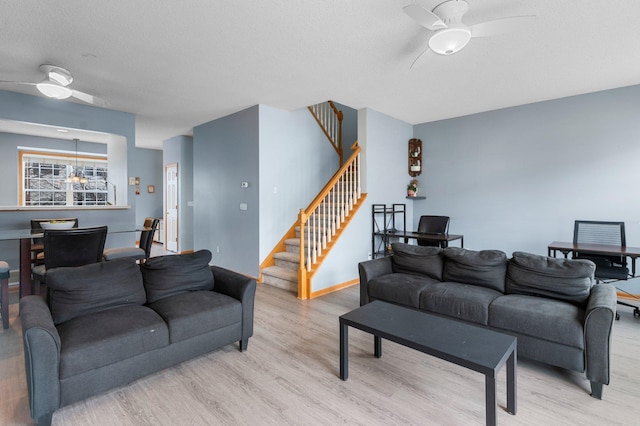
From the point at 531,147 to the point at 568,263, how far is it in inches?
120

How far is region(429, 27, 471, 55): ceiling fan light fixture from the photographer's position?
2.40 m

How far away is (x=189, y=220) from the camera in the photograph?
746cm

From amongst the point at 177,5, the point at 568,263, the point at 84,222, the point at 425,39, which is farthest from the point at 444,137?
the point at 84,222

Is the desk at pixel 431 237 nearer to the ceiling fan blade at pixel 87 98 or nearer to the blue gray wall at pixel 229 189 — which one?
the blue gray wall at pixel 229 189

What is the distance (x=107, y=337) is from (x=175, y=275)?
0.84 meters

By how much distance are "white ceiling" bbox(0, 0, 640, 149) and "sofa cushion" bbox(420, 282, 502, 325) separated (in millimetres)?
2354

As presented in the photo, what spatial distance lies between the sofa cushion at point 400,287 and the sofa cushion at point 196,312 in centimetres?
147

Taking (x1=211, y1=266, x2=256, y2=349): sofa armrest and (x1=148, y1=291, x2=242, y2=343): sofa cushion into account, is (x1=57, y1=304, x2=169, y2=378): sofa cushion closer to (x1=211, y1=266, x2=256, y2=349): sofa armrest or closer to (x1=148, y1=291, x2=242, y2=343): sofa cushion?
(x1=148, y1=291, x2=242, y2=343): sofa cushion

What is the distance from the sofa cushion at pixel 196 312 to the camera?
235 cm

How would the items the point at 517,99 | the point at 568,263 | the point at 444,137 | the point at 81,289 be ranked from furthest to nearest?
1. the point at 444,137
2. the point at 517,99
3. the point at 568,263
4. the point at 81,289

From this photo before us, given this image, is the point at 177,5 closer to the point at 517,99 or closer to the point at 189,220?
the point at 517,99

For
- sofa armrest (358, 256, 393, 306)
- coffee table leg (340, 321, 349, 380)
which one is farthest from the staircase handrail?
coffee table leg (340, 321, 349, 380)

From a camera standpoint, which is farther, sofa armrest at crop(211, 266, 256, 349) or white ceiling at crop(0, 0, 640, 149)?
sofa armrest at crop(211, 266, 256, 349)

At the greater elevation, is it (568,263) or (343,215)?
(343,215)
